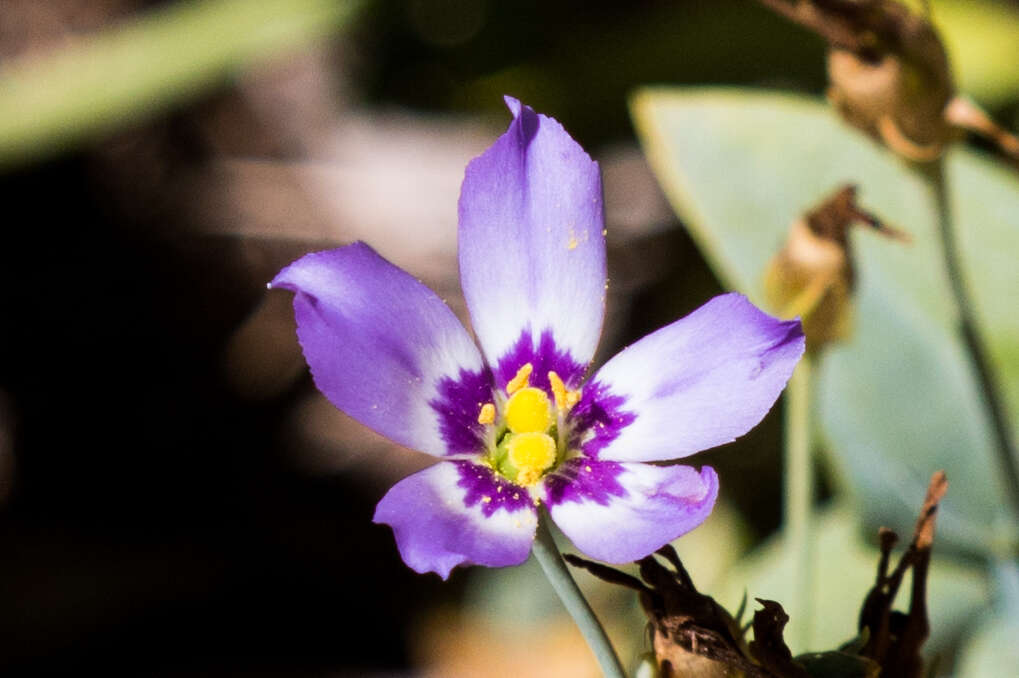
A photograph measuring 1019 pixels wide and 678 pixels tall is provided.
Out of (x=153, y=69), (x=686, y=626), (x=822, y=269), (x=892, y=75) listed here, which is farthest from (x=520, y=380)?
(x=153, y=69)

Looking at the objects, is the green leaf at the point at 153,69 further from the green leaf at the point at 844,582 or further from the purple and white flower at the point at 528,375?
the purple and white flower at the point at 528,375

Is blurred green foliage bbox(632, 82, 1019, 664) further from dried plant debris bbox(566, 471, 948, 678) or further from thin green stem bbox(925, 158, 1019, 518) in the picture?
Result: dried plant debris bbox(566, 471, 948, 678)

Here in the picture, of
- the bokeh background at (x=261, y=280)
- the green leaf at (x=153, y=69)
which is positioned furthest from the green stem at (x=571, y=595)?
the green leaf at (x=153, y=69)

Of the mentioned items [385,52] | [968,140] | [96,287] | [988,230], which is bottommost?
[988,230]

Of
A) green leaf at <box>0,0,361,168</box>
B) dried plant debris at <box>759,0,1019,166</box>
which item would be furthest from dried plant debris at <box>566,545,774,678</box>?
green leaf at <box>0,0,361,168</box>

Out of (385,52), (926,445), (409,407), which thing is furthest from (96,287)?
(409,407)

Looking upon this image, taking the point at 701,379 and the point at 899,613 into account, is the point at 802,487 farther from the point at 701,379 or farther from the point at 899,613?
the point at 701,379

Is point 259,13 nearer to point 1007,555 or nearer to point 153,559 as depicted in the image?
point 153,559
